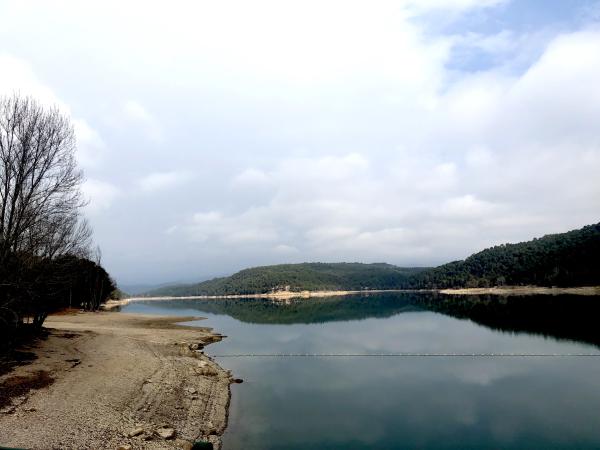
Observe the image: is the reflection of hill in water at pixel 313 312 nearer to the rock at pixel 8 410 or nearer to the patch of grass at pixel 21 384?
the patch of grass at pixel 21 384

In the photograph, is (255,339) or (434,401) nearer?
(434,401)

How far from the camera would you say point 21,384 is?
19500mm

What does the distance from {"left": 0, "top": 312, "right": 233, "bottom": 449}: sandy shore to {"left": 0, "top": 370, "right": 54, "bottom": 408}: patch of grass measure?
0.05 m

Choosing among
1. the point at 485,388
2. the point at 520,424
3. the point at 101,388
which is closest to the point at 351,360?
the point at 485,388

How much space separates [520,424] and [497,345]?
28.6 meters

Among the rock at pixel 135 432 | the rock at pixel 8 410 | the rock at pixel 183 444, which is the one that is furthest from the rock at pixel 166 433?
the rock at pixel 8 410

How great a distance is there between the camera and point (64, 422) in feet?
53.8

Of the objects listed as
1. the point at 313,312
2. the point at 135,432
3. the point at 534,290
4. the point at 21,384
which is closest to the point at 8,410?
the point at 21,384

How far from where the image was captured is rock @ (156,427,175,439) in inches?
686

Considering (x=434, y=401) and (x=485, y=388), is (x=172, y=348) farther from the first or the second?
(x=485, y=388)

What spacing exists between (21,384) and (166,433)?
25.8ft

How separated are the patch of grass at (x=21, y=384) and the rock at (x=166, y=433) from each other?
623 centimetres

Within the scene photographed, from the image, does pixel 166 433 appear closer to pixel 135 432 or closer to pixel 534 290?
pixel 135 432

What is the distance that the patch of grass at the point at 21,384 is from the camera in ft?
58.1
